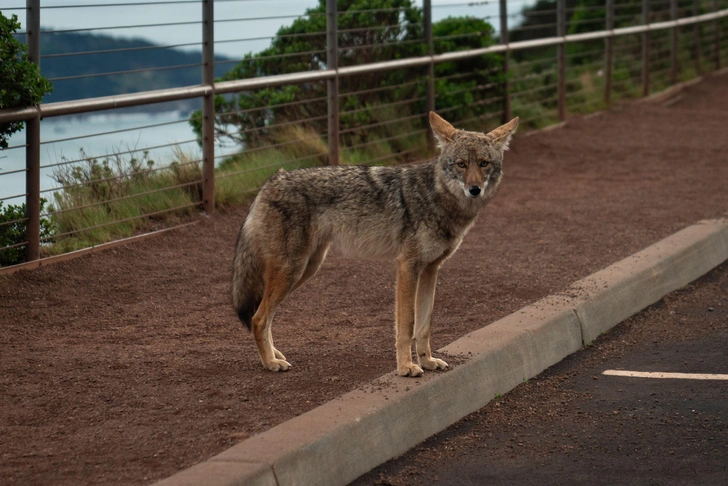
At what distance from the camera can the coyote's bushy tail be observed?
638 centimetres

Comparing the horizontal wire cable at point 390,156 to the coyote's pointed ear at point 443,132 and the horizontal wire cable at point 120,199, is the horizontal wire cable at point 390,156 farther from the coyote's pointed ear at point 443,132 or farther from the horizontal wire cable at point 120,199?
the coyote's pointed ear at point 443,132

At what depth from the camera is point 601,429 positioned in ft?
18.4

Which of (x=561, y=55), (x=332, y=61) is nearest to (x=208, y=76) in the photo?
(x=332, y=61)

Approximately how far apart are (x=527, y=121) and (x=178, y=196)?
918cm

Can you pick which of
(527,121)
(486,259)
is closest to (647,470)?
(486,259)

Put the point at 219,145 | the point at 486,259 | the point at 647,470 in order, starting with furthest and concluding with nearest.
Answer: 1. the point at 219,145
2. the point at 486,259
3. the point at 647,470

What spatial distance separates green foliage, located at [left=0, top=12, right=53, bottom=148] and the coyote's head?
11.8 ft

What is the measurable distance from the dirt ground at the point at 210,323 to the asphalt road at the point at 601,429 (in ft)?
2.42

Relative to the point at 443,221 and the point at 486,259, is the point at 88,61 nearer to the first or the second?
the point at 486,259

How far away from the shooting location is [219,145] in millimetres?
12469

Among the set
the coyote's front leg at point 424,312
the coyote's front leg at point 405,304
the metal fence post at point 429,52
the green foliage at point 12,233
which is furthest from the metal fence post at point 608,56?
the coyote's front leg at point 405,304

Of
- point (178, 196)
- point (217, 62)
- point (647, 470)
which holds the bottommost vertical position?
point (647, 470)

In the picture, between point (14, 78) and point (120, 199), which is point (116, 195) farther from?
point (14, 78)

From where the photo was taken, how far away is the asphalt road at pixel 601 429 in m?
5.00
